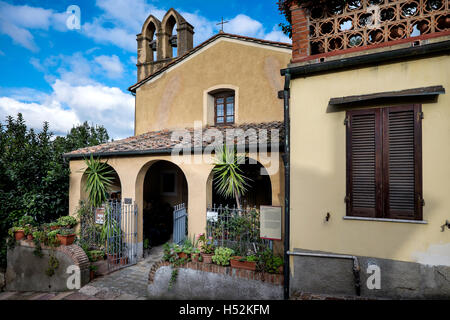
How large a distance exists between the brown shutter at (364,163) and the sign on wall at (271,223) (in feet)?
4.27

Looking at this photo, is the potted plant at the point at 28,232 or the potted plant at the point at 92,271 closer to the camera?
the potted plant at the point at 92,271

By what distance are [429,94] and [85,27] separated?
9.23m

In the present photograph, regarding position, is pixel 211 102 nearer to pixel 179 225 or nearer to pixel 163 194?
pixel 163 194

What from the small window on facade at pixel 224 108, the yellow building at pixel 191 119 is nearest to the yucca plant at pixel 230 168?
the yellow building at pixel 191 119

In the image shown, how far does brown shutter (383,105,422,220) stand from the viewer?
3662 millimetres

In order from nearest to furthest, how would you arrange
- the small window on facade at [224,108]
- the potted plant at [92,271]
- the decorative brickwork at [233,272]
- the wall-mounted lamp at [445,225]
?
the wall-mounted lamp at [445,225] → the decorative brickwork at [233,272] → the potted plant at [92,271] → the small window on facade at [224,108]

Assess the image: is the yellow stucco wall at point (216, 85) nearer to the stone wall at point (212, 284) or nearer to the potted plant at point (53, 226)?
the potted plant at point (53, 226)

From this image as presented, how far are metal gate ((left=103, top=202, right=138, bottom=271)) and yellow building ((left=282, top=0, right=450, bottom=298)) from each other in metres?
5.33

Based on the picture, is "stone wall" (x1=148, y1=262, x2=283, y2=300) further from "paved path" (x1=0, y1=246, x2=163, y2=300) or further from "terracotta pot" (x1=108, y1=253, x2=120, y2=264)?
"terracotta pot" (x1=108, y1=253, x2=120, y2=264)

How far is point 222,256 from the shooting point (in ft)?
16.8

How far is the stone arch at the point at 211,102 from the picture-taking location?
9289mm

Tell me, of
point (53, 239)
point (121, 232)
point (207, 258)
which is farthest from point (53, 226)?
point (207, 258)

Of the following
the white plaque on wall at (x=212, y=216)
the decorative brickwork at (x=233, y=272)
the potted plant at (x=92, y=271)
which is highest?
the white plaque on wall at (x=212, y=216)

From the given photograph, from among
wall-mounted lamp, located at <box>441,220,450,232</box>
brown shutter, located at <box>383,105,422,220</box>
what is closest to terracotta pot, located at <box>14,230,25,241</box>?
brown shutter, located at <box>383,105,422,220</box>
